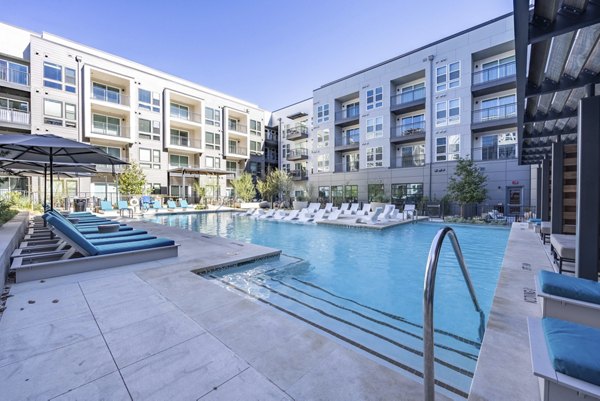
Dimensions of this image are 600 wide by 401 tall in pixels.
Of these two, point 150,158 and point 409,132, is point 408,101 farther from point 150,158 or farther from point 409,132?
point 150,158

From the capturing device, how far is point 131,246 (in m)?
5.44

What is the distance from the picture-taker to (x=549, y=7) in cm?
279

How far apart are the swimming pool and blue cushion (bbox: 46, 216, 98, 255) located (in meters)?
2.21

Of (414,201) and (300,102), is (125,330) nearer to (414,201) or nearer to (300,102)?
(414,201)

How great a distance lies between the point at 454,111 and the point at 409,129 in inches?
137

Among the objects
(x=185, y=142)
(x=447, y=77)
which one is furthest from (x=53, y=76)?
(x=447, y=77)

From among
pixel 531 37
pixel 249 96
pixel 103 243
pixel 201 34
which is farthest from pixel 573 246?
pixel 249 96

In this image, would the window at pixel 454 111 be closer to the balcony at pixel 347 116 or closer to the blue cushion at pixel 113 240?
the balcony at pixel 347 116

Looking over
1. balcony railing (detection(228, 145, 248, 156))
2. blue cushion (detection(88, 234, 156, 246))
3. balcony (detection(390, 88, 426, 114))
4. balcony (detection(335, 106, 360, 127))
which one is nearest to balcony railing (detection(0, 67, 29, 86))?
balcony railing (detection(228, 145, 248, 156))

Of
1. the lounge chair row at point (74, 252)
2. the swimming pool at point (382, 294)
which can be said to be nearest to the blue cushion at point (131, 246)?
the lounge chair row at point (74, 252)

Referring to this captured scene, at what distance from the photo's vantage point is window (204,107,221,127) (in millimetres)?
29861

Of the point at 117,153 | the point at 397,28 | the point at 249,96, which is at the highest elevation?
the point at 249,96

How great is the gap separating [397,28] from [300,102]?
2150cm

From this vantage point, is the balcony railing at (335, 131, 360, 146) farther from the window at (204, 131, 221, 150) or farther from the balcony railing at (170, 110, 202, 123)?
the balcony railing at (170, 110, 202, 123)
